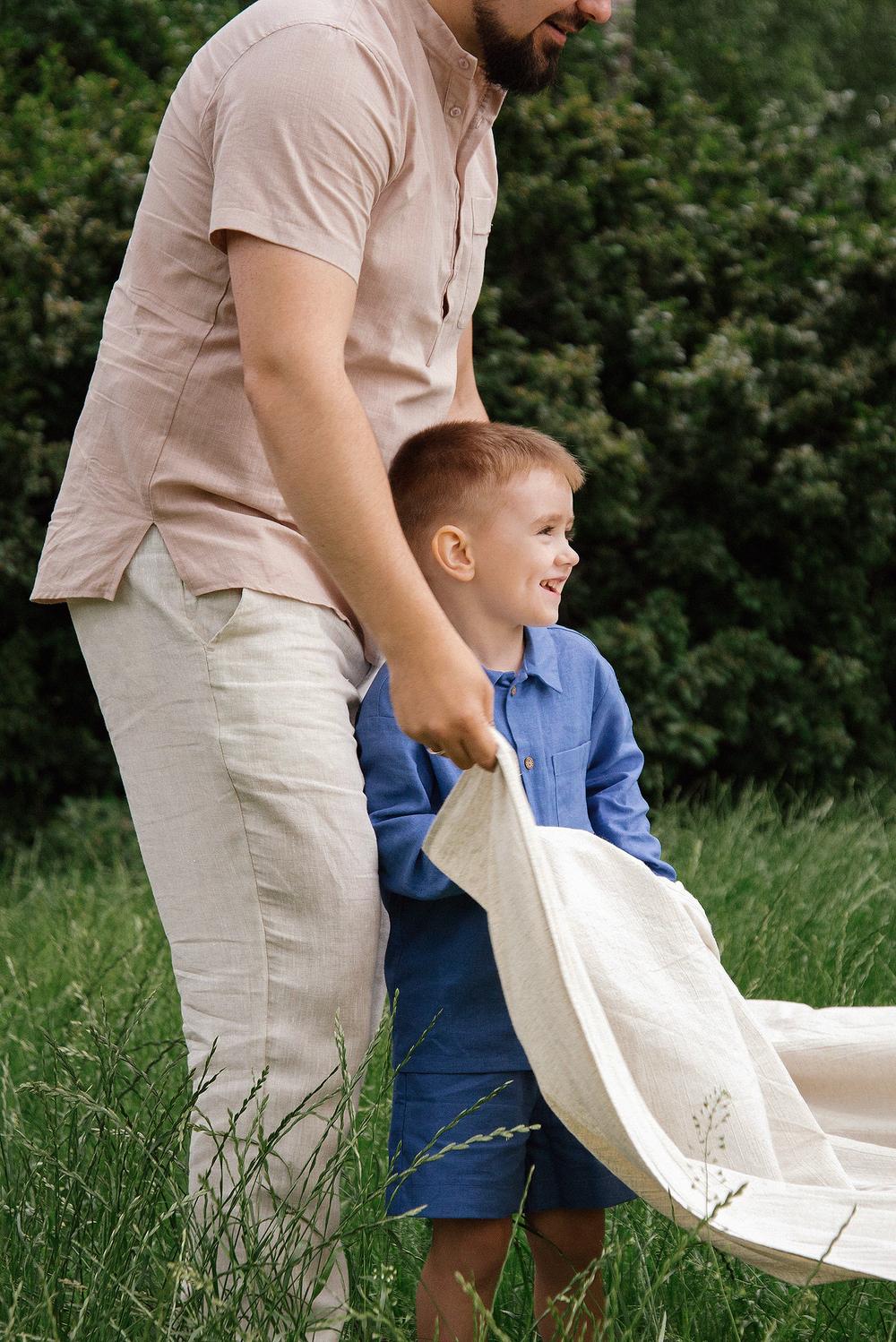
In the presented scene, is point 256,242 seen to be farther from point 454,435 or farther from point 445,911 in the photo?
point 445,911

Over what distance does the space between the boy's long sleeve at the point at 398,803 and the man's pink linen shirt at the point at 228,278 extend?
16cm

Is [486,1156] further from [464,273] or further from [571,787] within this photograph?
[464,273]

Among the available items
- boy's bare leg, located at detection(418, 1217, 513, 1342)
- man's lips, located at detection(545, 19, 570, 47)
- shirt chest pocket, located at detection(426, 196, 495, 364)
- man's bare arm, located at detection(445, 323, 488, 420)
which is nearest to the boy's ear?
shirt chest pocket, located at detection(426, 196, 495, 364)

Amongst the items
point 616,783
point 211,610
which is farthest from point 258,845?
point 616,783

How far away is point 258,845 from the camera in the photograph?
6.52ft

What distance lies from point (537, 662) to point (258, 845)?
0.50m

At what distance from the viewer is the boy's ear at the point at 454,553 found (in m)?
2.13

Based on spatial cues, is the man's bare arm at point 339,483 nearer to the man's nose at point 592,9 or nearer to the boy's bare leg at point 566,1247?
the man's nose at point 592,9

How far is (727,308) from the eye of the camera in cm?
716

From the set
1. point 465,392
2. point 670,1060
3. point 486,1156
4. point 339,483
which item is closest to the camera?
point 339,483

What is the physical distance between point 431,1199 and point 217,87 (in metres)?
1.51

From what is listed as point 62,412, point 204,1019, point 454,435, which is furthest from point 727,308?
point 204,1019

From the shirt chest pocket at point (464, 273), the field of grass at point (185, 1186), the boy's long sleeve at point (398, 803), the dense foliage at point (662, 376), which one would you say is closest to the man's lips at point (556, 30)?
the shirt chest pocket at point (464, 273)

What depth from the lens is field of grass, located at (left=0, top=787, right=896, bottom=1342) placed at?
1893 mm
